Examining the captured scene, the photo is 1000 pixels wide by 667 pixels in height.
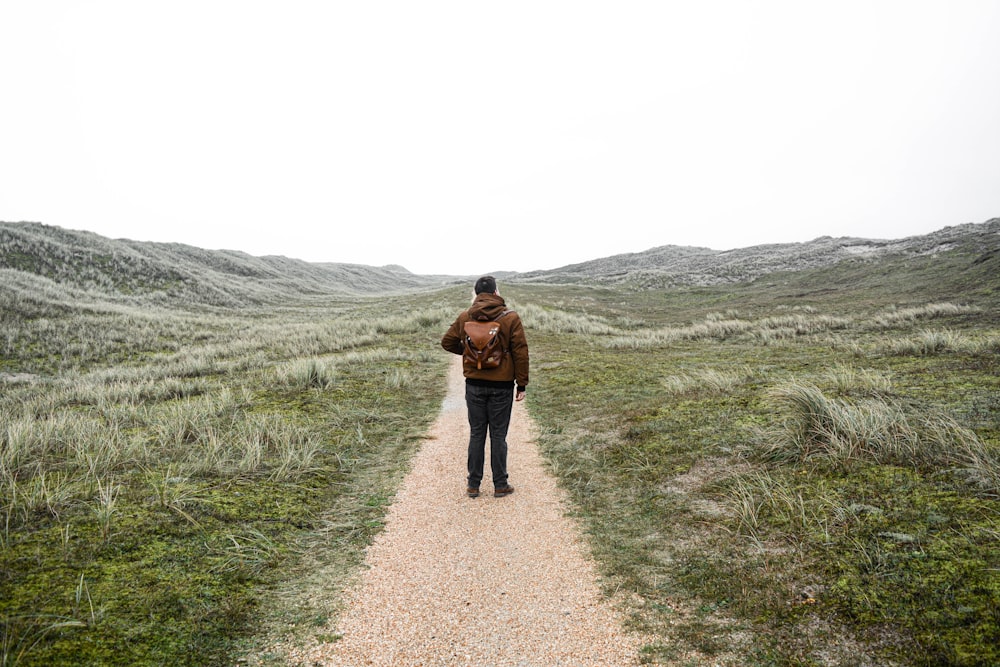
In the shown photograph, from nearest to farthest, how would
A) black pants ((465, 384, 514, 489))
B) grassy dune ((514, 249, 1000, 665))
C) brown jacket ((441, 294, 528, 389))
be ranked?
grassy dune ((514, 249, 1000, 665))
brown jacket ((441, 294, 528, 389))
black pants ((465, 384, 514, 489))

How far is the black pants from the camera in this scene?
550cm

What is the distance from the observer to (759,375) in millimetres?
8859

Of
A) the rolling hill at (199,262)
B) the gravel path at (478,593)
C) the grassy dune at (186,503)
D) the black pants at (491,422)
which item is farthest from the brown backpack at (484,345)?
the rolling hill at (199,262)

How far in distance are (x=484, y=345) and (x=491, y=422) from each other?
41.6 inches

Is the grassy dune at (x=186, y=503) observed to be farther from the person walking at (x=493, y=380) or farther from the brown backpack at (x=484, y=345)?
the brown backpack at (x=484, y=345)

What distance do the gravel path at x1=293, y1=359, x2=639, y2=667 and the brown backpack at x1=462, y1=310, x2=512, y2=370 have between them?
5.72 ft

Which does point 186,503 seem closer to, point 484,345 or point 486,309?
point 484,345

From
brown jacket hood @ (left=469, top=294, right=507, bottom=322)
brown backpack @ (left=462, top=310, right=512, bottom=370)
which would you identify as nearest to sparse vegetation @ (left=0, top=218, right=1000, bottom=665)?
brown backpack @ (left=462, top=310, right=512, bottom=370)

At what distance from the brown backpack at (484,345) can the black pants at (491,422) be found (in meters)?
0.41

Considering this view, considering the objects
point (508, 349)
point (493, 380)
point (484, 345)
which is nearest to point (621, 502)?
point (493, 380)

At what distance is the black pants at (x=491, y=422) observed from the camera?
18.0ft

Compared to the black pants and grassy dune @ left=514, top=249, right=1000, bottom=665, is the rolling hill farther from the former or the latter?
the black pants

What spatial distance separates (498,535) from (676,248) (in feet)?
388

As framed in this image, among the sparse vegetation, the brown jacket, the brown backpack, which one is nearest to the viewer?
the sparse vegetation
